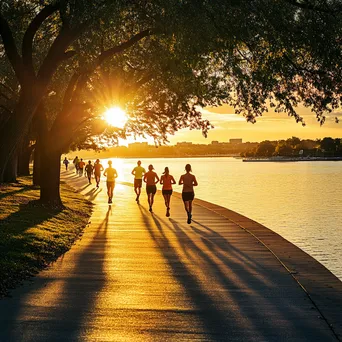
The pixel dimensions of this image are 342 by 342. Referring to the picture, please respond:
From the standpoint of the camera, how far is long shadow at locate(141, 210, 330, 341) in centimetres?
718

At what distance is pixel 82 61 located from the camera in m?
15.1

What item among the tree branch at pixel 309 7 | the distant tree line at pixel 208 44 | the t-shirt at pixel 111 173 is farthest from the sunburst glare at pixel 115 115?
the tree branch at pixel 309 7

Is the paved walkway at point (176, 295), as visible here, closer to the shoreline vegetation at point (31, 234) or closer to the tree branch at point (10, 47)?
the shoreline vegetation at point (31, 234)

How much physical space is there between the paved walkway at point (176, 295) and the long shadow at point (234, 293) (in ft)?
0.05

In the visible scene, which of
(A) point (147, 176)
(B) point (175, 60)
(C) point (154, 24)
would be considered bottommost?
(A) point (147, 176)

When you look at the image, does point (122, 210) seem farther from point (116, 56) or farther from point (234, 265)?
point (234, 265)

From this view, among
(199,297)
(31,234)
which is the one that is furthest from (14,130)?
(199,297)

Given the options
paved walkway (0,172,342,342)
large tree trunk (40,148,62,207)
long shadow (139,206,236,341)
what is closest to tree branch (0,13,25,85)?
paved walkway (0,172,342,342)

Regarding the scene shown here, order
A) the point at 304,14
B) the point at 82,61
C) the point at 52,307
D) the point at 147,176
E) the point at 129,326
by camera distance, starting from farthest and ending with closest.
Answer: the point at 147,176
the point at 82,61
the point at 304,14
the point at 52,307
the point at 129,326

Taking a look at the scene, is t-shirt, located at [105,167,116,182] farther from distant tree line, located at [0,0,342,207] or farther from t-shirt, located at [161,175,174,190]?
distant tree line, located at [0,0,342,207]

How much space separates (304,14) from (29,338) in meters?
9.33

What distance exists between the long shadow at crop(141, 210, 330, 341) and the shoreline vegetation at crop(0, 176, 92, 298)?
2552 mm

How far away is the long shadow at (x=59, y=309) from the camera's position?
6859mm

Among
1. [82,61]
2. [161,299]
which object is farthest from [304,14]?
[161,299]
